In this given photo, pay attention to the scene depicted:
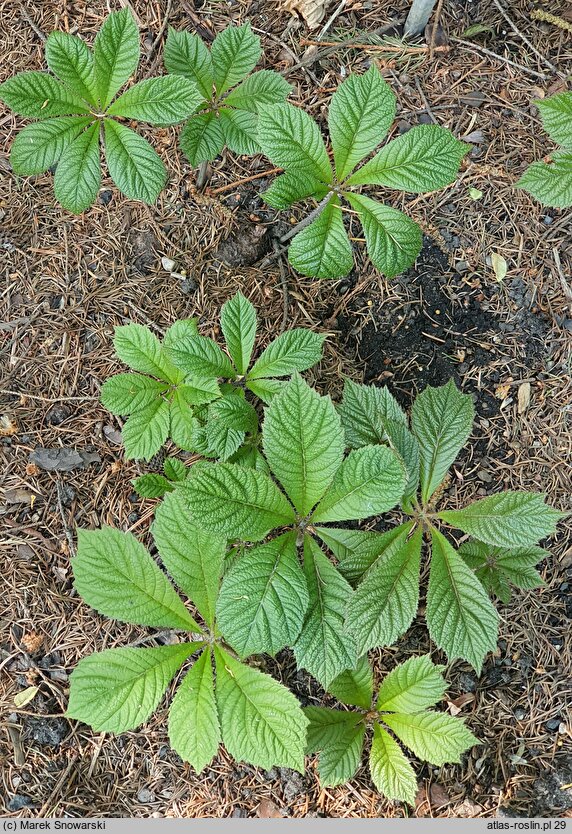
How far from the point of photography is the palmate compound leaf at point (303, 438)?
Result: 151 centimetres

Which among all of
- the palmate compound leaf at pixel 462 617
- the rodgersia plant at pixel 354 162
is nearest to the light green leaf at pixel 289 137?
the rodgersia plant at pixel 354 162

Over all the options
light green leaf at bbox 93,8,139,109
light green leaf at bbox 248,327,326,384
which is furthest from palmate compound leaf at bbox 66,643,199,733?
light green leaf at bbox 93,8,139,109

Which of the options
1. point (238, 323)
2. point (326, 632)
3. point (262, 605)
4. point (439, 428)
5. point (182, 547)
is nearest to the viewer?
point (262, 605)

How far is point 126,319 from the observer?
7.51ft

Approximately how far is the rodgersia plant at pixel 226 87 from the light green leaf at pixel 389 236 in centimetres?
49

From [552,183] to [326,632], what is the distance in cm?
158

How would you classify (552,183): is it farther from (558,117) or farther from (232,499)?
(232,499)

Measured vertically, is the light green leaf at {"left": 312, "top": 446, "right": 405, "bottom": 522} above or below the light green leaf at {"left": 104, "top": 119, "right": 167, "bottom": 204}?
below

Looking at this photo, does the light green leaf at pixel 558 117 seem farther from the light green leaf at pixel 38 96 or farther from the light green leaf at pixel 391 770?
the light green leaf at pixel 391 770

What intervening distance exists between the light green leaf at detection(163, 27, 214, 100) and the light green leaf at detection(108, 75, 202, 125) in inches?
6.4

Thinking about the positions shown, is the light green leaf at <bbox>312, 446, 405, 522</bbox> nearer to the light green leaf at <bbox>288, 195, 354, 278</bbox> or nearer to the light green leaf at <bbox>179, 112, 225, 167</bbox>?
the light green leaf at <bbox>288, 195, 354, 278</bbox>

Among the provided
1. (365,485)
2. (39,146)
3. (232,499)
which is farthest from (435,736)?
(39,146)

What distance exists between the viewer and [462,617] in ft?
5.27

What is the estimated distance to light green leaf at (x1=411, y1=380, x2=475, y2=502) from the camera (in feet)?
5.81
